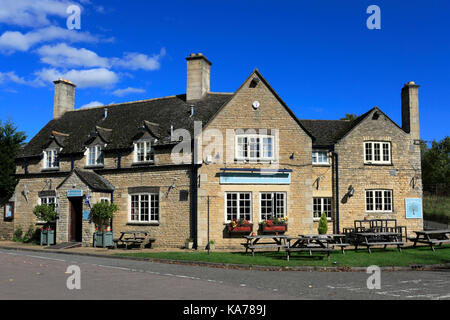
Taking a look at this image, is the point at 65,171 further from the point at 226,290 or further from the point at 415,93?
the point at 415,93

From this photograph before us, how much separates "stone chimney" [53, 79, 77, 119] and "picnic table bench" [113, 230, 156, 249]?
12.3 meters

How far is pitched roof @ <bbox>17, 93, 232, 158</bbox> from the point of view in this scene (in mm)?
23580

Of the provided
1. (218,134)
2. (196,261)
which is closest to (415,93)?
(218,134)

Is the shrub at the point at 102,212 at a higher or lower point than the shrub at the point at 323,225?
higher

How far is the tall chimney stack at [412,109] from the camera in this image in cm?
2645

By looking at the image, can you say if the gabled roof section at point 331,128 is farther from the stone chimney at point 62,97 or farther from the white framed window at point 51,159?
the stone chimney at point 62,97

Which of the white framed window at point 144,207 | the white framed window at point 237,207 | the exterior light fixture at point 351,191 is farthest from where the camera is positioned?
the exterior light fixture at point 351,191

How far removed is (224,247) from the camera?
2067cm

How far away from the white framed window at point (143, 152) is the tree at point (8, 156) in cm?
986

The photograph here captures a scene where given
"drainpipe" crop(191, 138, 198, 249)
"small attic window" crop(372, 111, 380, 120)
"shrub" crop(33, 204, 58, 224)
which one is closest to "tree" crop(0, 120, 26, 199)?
"shrub" crop(33, 204, 58, 224)

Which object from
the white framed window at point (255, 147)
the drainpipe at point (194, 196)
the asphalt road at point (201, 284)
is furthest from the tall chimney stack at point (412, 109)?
the asphalt road at point (201, 284)

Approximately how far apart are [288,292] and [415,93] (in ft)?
70.5

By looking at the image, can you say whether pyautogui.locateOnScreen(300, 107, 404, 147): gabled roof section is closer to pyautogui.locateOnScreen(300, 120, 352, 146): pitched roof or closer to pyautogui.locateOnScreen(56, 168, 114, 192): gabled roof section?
pyautogui.locateOnScreen(300, 120, 352, 146): pitched roof
